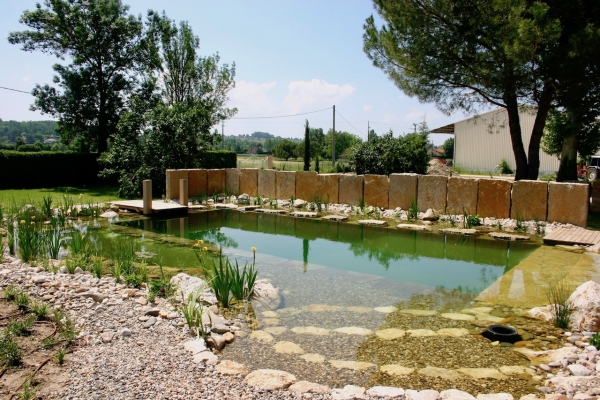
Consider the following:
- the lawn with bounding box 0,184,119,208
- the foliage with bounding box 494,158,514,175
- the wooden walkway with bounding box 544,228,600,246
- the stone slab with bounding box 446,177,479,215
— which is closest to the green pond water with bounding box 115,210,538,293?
the wooden walkway with bounding box 544,228,600,246

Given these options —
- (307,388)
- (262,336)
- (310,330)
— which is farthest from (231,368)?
(310,330)

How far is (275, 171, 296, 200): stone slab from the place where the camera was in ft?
41.6

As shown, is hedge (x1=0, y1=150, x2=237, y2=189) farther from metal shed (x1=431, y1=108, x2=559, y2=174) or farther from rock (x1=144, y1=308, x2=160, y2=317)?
metal shed (x1=431, y1=108, x2=559, y2=174)

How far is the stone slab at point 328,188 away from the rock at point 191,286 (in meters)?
6.80

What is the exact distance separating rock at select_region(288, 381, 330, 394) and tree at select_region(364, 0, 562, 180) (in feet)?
28.1

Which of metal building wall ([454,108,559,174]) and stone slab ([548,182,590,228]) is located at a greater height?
metal building wall ([454,108,559,174])

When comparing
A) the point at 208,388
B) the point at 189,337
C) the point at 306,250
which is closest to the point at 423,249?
the point at 306,250

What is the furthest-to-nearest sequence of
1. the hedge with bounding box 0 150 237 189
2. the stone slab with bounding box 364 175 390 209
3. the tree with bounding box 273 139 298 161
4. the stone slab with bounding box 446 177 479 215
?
the tree with bounding box 273 139 298 161
the hedge with bounding box 0 150 237 189
the stone slab with bounding box 364 175 390 209
the stone slab with bounding box 446 177 479 215

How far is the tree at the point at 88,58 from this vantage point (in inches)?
656

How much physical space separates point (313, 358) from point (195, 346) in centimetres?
91

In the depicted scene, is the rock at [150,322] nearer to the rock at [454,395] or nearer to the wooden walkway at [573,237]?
the rock at [454,395]

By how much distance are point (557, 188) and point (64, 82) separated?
1632 centimetres

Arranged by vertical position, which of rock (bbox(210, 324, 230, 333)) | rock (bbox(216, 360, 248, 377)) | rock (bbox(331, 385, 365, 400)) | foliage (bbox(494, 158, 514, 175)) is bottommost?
rock (bbox(331, 385, 365, 400))

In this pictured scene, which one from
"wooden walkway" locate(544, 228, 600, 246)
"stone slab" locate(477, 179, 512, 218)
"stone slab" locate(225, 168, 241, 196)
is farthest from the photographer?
"stone slab" locate(225, 168, 241, 196)
